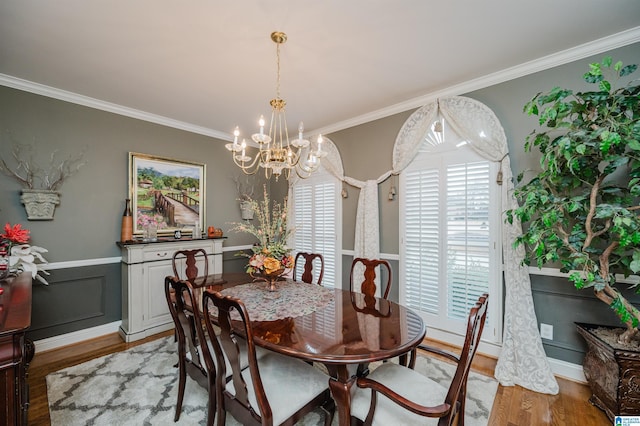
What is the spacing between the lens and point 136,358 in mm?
2652

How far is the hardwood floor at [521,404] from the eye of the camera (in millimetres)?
1858

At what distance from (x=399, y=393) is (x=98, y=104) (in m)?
4.19

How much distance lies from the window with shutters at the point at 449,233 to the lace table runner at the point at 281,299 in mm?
1351

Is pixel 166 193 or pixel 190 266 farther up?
pixel 166 193

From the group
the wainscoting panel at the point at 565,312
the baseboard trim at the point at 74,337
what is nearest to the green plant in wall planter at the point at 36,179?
the baseboard trim at the point at 74,337

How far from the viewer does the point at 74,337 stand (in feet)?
9.87

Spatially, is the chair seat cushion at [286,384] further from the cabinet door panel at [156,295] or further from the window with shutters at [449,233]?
the cabinet door panel at [156,295]

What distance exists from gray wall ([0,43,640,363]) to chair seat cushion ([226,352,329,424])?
82.0 inches

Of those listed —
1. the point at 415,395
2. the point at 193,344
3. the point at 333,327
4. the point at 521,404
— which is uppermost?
the point at 333,327

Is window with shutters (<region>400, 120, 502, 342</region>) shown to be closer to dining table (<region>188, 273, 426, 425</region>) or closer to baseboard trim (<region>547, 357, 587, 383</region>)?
baseboard trim (<region>547, 357, 587, 383</region>)

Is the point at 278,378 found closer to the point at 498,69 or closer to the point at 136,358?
the point at 136,358

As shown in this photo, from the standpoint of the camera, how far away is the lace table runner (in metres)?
1.81

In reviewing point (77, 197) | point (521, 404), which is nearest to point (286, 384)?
point (521, 404)

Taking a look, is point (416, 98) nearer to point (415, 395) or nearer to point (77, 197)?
point (415, 395)
